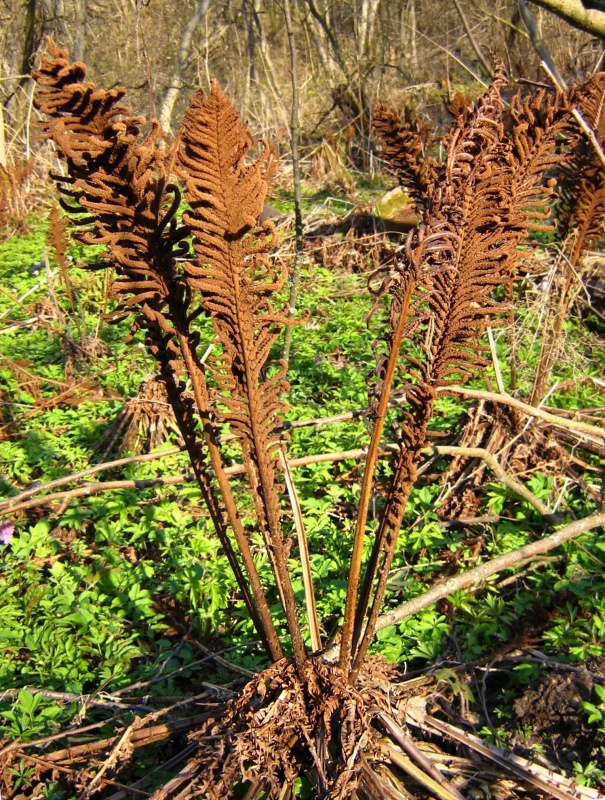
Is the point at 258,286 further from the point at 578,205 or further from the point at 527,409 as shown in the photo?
the point at 578,205

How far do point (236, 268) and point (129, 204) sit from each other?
0.25 metres

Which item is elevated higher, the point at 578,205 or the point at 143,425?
the point at 578,205

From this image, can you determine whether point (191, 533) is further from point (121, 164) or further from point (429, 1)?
point (429, 1)

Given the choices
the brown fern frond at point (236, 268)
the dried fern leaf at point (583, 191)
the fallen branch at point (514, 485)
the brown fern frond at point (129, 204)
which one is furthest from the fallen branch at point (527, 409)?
the brown fern frond at point (129, 204)

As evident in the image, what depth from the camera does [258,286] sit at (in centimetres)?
140

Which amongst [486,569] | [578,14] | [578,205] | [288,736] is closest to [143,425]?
[486,569]

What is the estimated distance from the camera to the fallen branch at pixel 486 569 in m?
2.41

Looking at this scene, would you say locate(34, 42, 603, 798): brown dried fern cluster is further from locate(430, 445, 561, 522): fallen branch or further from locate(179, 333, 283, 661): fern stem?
locate(430, 445, 561, 522): fallen branch

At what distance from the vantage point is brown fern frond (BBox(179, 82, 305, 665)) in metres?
1.22

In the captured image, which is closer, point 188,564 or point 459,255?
point 459,255

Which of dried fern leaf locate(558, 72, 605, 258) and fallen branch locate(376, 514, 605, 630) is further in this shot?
dried fern leaf locate(558, 72, 605, 258)

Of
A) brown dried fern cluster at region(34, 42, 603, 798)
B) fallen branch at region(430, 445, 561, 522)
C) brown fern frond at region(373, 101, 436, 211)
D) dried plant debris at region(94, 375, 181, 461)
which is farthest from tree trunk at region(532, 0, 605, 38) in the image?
dried plant debris at region(94, 375, 181, 461)

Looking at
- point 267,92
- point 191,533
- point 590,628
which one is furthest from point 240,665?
point 267,92

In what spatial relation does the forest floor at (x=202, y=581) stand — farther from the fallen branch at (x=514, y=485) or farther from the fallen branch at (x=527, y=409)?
the fallen branch at (x=527, y=409)
